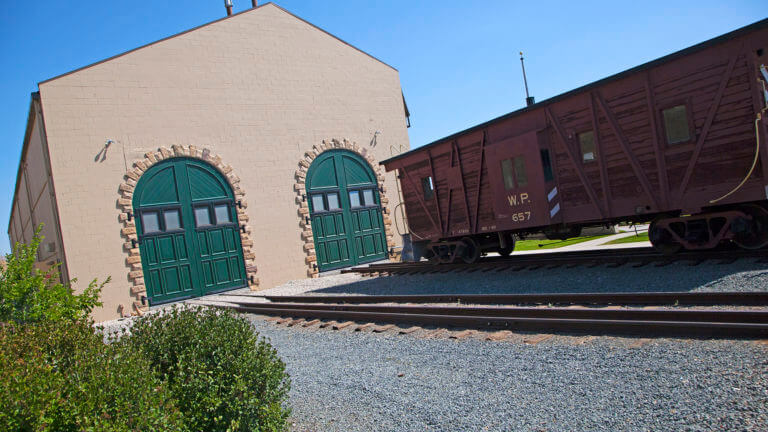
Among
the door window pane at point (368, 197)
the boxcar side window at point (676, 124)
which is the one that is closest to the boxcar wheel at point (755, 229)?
the boxcar side window at point (676, 124)

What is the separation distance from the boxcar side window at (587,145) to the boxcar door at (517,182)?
2.83 feet

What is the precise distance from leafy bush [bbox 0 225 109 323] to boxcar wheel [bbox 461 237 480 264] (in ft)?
27.8

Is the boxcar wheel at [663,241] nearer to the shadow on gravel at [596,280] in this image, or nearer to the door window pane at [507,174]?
the shadow on gravel at [596,280]

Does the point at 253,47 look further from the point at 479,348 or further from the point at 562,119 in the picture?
the point at 479,348

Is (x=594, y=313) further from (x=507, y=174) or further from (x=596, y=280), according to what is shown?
(x=507, y=174)

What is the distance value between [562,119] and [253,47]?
13091 millimetres

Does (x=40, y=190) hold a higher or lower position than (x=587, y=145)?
higher

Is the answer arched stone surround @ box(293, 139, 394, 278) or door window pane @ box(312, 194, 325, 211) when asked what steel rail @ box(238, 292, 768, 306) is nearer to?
arched stone surround @ box(293, 139, 394, 278)

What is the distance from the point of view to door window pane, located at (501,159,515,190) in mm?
10648

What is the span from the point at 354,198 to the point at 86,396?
16.9m

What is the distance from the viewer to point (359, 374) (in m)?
5.36

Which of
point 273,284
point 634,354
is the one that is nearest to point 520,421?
point 634,354

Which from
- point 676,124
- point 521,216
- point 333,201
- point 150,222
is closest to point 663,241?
point 676,124

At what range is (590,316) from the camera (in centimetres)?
587
